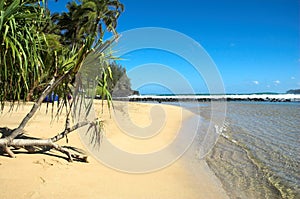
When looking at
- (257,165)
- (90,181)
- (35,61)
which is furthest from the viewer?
(257,165)

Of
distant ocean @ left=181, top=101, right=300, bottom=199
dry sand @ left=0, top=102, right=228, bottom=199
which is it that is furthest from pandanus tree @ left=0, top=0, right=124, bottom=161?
distant ocean @ left=181, top=101, right=300, bottom=199

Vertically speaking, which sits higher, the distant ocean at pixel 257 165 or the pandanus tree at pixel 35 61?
the pandanus tree at pixel 35 61

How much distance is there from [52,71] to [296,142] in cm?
901

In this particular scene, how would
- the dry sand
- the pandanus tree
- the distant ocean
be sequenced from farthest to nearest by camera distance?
the distant ocean
the dry sand
the pandanus tree

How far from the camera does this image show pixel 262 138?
35.0 ft

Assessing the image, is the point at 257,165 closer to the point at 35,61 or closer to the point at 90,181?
the point at 90,181

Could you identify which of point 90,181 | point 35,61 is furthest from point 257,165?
point 35,61

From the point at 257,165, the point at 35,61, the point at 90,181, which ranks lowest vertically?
the point at 257,165

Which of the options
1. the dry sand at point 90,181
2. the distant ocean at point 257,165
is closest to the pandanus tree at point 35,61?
the dry sand at point 90,181

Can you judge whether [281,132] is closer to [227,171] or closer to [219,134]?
[219,134]

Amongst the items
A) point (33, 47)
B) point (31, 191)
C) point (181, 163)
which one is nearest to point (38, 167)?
point (31, 191)

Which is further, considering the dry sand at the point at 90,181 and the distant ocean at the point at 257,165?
the distant ocean at the point at 257,165

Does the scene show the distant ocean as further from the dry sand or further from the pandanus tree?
the pandanus tree

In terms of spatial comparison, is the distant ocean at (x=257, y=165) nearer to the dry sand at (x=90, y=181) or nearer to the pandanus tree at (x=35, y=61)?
the dry sand at (x=90, y=181)
